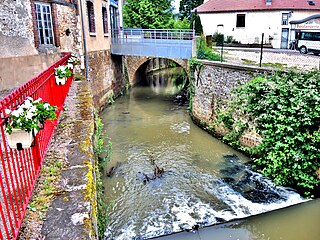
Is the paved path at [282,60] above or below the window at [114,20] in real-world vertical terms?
below

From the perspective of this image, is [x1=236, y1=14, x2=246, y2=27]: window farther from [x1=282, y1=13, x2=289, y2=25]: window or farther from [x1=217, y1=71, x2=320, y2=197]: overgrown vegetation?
[x1=217, y1=71, x2=320, y2=197]: overgrown vegetation

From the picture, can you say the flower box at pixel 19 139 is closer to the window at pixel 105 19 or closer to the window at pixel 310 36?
the window at pixel 105 19

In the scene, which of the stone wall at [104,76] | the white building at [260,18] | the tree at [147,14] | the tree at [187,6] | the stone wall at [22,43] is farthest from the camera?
the tree at [187,6]

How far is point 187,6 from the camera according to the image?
35.2 m

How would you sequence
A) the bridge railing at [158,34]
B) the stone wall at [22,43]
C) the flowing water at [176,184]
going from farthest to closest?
the bridge railing at [158,34]
the stone wall at [22,43]
the flowing water at [176,184]

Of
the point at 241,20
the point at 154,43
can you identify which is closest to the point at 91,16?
the point at 154,43

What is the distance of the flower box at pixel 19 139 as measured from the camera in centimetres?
276

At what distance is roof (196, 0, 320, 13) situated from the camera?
2169cm

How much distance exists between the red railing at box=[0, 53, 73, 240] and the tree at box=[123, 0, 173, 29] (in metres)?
21.6

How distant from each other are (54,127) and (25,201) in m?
2.09

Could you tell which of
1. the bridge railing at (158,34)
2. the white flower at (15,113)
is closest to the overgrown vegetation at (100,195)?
the white flower at (15,113)

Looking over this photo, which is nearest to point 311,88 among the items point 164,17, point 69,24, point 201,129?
point 201,129

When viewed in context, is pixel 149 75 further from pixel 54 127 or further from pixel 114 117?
pixel 54 127

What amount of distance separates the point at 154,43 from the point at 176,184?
30.7 ft
